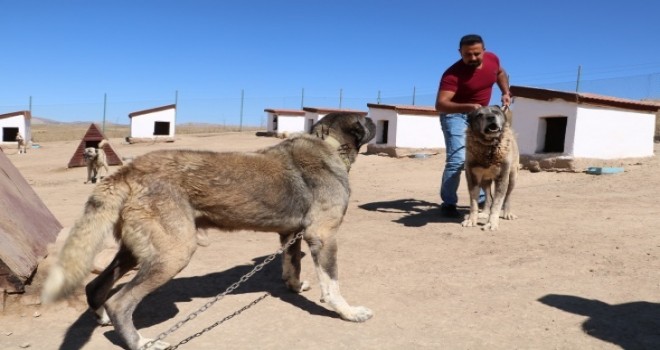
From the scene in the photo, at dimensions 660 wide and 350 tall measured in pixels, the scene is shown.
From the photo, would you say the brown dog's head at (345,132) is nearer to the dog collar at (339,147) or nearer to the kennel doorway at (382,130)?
the dog collar at (339,147)

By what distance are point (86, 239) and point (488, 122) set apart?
432 cm

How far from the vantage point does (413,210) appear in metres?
7.43

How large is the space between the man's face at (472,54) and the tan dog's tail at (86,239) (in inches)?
175

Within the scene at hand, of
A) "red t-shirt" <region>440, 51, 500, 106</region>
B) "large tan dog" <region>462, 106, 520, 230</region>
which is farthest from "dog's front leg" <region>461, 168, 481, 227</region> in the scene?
"red t-shirt" <region>440, 51, 500, 106</region>

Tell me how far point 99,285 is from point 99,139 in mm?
15321

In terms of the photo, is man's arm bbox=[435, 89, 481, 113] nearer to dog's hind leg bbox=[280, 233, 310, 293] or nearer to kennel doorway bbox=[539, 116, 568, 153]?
dog's hind leg bbox=[280, 233, 310, 293]

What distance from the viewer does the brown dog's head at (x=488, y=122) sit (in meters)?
5.61

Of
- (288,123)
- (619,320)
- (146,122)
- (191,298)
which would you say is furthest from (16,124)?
(619,320)

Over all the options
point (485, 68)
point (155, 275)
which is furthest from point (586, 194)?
point (155, 275)

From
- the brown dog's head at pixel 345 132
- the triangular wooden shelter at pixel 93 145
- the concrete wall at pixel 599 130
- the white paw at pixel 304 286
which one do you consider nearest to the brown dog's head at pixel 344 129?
the brown dog's head at pixel 345 132

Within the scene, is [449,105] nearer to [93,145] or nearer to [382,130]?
[382,130]

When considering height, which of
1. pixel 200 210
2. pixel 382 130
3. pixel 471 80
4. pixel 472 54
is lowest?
pixel 200 210

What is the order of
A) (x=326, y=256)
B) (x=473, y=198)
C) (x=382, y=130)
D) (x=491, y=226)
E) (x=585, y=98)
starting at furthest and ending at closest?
(x=382, y=130) → (x=585, y=98) → (x=473, y=198) → (x=491, y=226) → (x=326, y=256)

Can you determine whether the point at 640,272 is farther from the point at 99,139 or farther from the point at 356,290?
the point at 99,139
